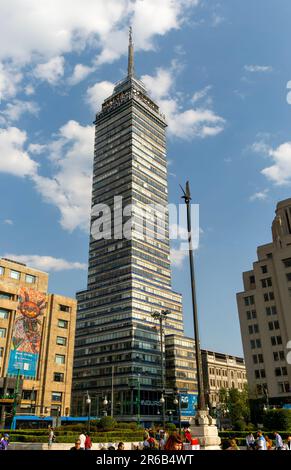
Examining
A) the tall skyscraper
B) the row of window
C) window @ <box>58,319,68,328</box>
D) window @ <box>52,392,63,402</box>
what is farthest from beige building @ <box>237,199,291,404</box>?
the row of window

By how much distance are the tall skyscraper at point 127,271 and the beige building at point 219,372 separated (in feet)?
48.0

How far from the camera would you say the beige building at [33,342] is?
171ft

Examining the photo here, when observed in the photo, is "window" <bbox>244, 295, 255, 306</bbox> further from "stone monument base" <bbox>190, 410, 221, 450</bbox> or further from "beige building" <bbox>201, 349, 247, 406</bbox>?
"stone monument base" <bbox>190, 410, 221, 450</bbox>

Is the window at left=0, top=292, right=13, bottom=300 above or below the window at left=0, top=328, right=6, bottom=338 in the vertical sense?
above

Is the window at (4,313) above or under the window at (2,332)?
above

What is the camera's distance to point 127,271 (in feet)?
374

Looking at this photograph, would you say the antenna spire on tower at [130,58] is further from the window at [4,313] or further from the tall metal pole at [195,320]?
the tall metal pole at [195,320]

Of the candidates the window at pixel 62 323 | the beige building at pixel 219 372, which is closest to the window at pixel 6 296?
the window at pixel 62 323

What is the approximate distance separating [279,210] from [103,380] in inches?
2652

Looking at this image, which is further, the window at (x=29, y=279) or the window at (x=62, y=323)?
the window at (x=62, y=323)

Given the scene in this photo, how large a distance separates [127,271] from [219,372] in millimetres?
46292

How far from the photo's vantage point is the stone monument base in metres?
18.4

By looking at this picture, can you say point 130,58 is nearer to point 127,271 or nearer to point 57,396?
point 127,271

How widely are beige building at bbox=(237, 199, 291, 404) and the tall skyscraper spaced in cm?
3371
